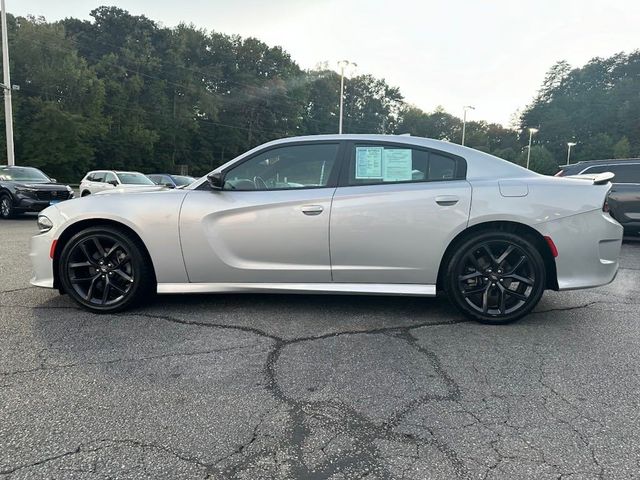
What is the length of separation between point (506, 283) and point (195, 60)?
5791 centimetres

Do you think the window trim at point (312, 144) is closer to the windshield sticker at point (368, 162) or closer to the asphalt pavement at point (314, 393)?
the windshield sticker at point (368, 162)

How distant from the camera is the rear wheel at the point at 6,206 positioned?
476 inches

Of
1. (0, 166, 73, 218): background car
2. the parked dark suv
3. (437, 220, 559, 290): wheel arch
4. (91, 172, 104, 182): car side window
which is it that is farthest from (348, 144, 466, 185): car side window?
(91, 172, 104, 182): car side window

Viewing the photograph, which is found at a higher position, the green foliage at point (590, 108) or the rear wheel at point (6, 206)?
the green foliage at point (590, 108)

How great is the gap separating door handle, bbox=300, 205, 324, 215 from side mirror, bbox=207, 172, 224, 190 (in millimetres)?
731

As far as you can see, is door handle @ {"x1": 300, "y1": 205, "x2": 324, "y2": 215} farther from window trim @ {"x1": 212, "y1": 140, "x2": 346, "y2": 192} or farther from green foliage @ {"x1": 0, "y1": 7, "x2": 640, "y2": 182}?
green foliage @ {"x1": 0, "y1": 7, "x2": 640, "y2": 182}

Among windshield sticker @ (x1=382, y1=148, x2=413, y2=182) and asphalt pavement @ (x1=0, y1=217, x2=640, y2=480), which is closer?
asphalt pavement @ (x1=0, y1=217, x2=640, y2=480)

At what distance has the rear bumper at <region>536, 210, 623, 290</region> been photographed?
3.55 metres

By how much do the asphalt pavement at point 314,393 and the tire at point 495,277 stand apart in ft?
0.48

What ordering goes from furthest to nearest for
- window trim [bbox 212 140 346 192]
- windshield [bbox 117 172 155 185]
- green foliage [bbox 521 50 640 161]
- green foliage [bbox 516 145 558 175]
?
green foliage [bbox 521 50 640 161], green foliage [bbox 516 145 558 175], windshield [bbox 117 172 155 185], window trim [bbox 212 140 346 192]

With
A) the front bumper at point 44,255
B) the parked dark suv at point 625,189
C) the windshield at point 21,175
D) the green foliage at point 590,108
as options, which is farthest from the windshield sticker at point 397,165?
the green foliage at point 590,108

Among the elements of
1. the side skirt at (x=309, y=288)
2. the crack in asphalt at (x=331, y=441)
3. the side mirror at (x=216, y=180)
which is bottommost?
the crack in asphalt at (x=331, y=441)

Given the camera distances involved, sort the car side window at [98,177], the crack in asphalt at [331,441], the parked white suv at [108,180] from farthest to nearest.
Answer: the car side window at [98,177]
the parked white suv at [108,180]
the crack in asphalt at [331,441]

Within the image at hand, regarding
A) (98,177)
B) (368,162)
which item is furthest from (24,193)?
(368,162)
